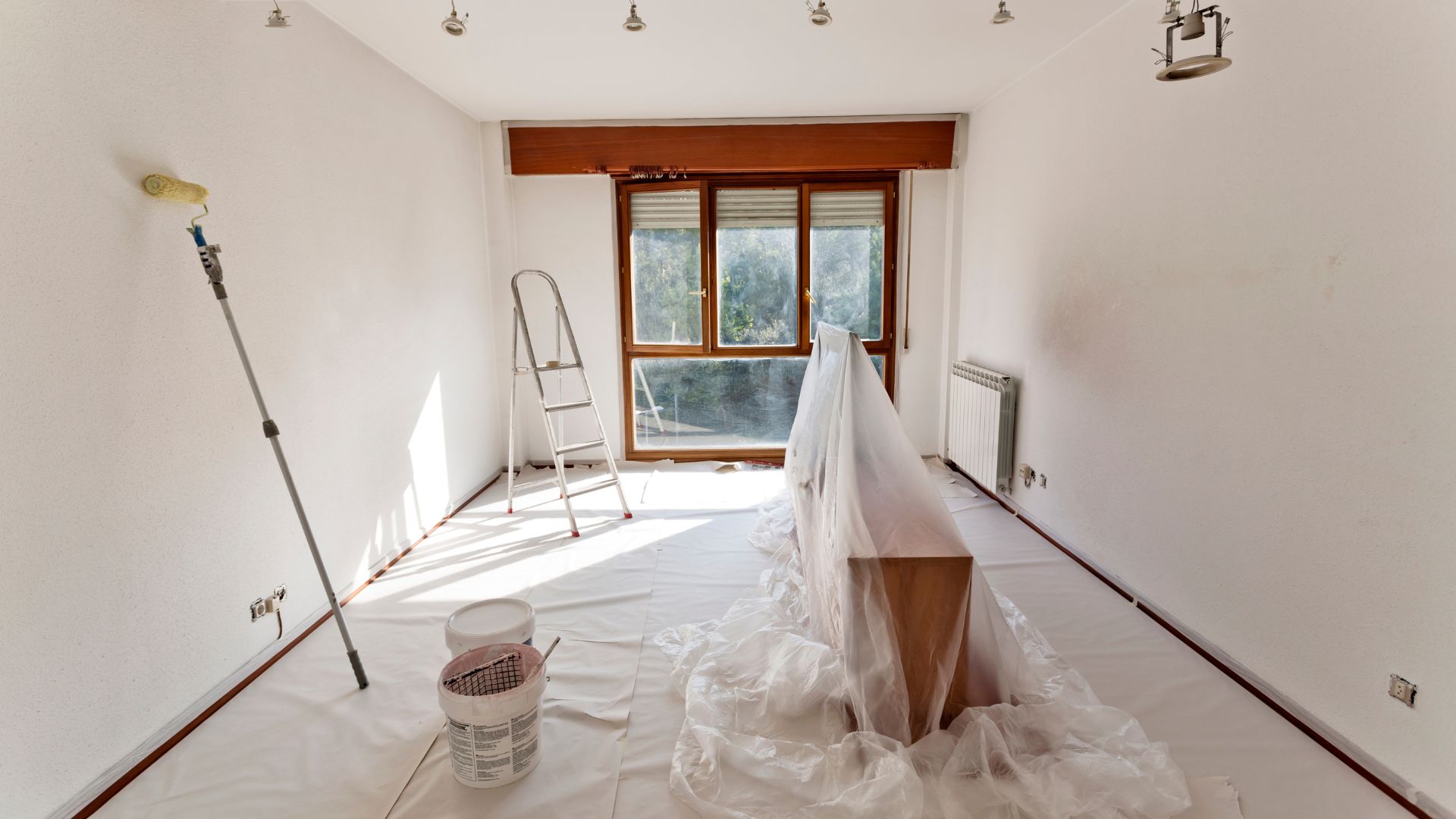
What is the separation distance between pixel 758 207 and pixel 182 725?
4008 millimetres

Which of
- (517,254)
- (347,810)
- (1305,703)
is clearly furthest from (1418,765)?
(517,254)

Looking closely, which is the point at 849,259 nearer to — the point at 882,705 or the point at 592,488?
the point at 592,488

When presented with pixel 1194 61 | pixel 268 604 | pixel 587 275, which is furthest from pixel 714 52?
pixel 268 604

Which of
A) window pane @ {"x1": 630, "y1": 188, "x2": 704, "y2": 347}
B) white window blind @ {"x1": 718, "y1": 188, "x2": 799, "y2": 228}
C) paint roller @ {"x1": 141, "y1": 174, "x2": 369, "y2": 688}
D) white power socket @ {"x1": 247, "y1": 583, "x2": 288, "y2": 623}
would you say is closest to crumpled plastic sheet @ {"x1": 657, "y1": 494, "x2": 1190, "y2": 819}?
paint roller @ {"x1": 141, "y1": 174, "x2": 369, "y2": 688}

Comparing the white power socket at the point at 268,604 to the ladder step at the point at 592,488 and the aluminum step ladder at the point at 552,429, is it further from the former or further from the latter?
the ladder step at the point at 592,488

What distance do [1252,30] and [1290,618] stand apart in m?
1.73

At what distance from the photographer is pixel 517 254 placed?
481 cm

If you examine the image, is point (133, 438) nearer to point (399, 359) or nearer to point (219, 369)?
point (219, 369)

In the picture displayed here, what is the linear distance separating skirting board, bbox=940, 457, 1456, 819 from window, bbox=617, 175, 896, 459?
237 centimetres

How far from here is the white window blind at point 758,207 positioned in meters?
4.84

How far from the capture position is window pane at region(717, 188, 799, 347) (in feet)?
15.9

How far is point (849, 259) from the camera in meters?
4.92

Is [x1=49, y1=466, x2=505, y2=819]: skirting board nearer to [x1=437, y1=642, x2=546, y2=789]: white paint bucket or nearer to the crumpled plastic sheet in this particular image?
[x1=437, y1=642, x2=546, y2=789]: white paint bucket

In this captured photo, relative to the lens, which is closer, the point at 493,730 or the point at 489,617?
the point at 493,730
